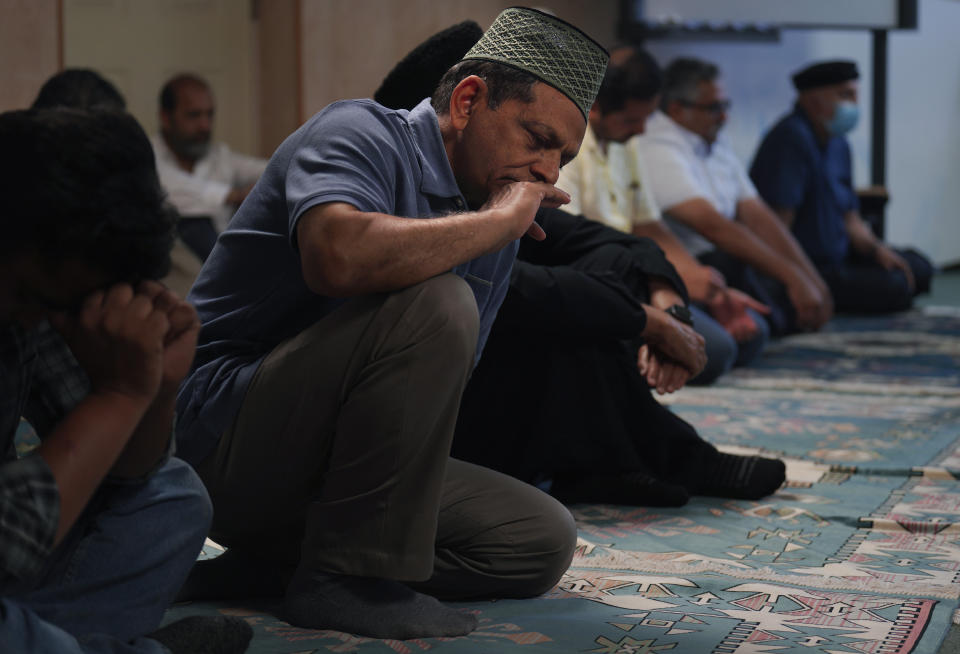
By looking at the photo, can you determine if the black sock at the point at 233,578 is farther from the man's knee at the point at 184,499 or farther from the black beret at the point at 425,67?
the black beret at the point at 425,67

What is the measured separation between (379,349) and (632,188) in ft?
8.70

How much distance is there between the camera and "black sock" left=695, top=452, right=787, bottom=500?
2.63 meters

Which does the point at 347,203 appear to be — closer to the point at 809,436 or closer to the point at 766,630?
the point at 766,630

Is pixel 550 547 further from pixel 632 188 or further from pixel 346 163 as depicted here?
pixel 632 188

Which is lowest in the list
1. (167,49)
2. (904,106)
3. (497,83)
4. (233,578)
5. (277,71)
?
(233,578)

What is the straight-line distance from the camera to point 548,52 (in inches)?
75.6

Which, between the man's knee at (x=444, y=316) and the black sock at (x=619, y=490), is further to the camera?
the black sock at (x=619, y=490)

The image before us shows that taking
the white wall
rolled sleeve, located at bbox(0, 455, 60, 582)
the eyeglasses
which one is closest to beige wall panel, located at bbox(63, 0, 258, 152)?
the eyeglasses

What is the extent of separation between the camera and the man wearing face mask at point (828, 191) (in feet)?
20.2

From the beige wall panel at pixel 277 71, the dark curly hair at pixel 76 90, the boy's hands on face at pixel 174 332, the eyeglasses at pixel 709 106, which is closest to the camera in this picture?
the boy's hands on face at pixel 174 332

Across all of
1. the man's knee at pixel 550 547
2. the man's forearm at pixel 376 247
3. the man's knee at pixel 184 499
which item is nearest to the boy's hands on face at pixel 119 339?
the man's knee at pixel 184 499

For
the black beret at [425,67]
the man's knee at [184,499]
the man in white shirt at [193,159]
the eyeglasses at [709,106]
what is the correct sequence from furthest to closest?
the man in white shirt at [193,159]
the eyeglasses at [709,106]
the black beret at [425,67]
the man's knee at [184,499]

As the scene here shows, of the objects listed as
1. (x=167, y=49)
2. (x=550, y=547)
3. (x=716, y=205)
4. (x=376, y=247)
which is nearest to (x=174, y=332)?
(x=376, y=247)

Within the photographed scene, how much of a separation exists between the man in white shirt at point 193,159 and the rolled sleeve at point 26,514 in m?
4.15
